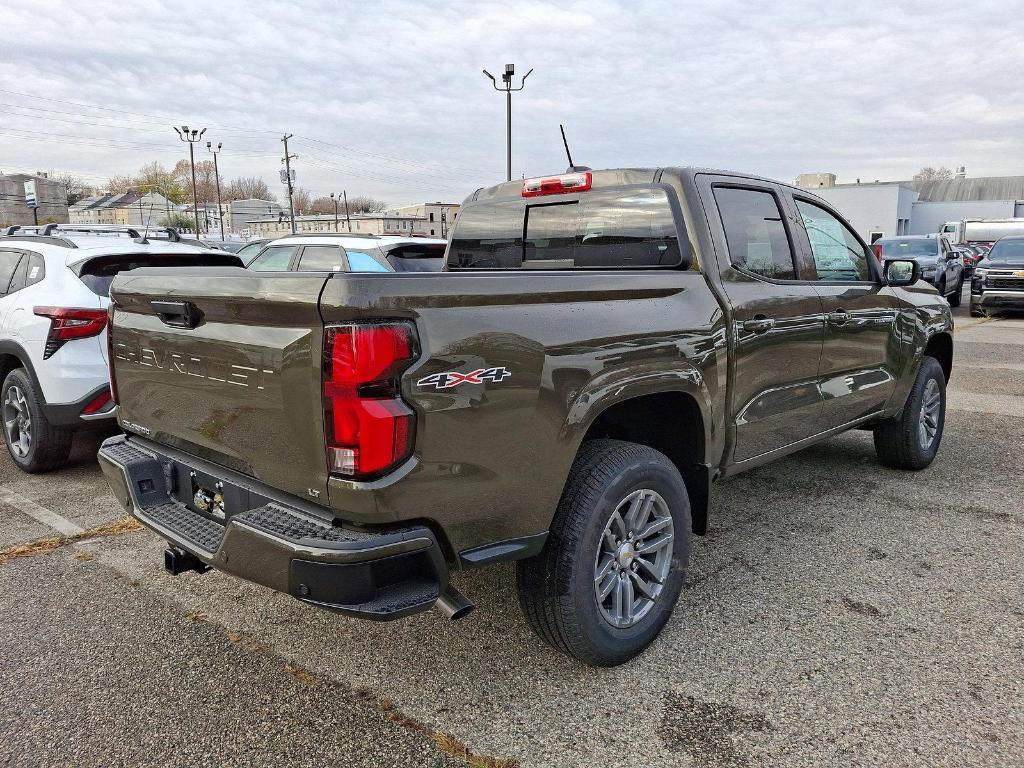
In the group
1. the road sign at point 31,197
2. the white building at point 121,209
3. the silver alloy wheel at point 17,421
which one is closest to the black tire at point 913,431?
the silver alloy wheel at point 17,421

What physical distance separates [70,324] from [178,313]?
2.82 meters

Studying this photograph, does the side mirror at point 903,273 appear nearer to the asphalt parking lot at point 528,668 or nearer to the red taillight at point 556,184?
the asphalt parking lot at point 528,668

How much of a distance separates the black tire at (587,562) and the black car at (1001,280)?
17.1 metres

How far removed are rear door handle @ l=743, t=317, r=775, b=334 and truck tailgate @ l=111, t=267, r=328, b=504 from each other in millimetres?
2005

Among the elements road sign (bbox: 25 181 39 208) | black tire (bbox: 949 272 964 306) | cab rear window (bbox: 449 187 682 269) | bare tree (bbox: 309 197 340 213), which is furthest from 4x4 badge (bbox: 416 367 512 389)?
bare tree (bbox: 309 197 340 213)

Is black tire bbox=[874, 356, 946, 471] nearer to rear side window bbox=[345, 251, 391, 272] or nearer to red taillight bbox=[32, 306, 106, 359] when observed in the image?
rear side window bbox=[345, 251, 391, 272]

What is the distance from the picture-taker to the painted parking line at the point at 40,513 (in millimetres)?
4273

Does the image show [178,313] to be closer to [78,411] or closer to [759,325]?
[759,325]

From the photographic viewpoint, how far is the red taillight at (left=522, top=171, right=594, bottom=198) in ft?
12.0

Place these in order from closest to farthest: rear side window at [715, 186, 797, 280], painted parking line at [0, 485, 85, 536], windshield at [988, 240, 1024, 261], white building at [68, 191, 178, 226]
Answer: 1. rear side window at [715, 186, 797, 280]
2. painted parking line at [0, 485, 85, 536]
3. windshield at [988, 240, 1024, 261]
4. white building at [68, 191, 178, 226]

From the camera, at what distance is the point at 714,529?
4.32 meters

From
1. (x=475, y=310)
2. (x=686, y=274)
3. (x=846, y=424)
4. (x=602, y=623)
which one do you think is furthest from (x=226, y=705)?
(x=846, y=424)

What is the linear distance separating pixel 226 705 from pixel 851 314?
11.8ft

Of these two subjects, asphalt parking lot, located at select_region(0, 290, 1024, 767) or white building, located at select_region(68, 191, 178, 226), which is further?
white building, located at select_region(68, 191, 178, 226)
